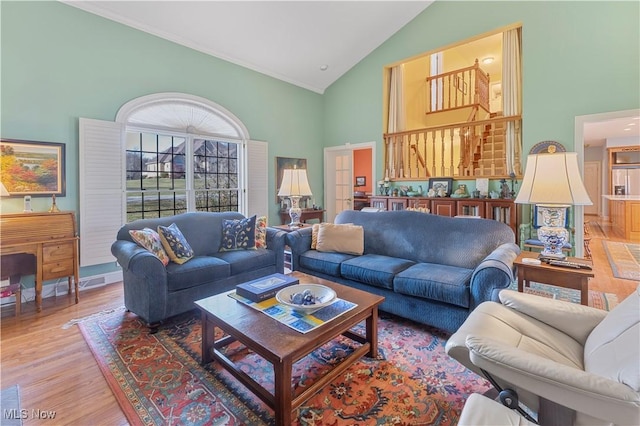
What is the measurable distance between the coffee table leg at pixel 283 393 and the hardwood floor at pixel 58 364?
33.5 inches

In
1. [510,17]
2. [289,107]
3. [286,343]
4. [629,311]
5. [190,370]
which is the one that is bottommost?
[190,370]

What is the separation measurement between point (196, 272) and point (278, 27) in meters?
3.98

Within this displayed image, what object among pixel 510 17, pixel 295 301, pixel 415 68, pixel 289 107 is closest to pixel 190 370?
pixel 295 301

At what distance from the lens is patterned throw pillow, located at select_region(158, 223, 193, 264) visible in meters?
2.94

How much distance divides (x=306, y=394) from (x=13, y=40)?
14.8 feet

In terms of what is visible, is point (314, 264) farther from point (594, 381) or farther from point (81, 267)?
point (81, 267)

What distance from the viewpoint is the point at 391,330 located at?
2.61m

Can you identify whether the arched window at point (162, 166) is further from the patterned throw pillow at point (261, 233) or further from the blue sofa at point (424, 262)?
the blue sofa at point (424, 262)

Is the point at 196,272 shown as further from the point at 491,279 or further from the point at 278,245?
the point at 491,279

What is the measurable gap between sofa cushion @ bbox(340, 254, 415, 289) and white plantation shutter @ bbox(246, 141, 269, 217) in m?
2.93

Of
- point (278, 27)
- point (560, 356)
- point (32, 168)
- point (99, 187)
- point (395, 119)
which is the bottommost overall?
point (560, 356)

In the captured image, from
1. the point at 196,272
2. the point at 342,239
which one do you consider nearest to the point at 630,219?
the point at 342,239

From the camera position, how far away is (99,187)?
149 inches

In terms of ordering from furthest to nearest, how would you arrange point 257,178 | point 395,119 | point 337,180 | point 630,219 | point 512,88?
point 337,180
point 630,219
point 395,119
point 257,178
point 512,88
